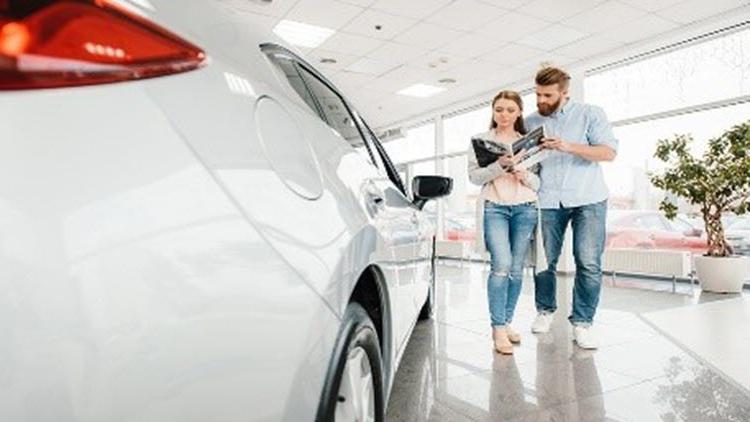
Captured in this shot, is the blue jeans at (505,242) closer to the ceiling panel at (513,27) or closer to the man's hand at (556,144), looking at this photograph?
the man's hand at (556,144)

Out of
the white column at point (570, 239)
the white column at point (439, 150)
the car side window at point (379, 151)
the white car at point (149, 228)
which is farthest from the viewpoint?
the white column at point (439, 150)

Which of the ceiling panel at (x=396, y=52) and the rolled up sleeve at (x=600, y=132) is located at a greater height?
the ceiling panel at (x=396, y=52)

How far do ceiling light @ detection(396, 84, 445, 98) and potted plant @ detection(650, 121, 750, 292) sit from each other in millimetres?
4201

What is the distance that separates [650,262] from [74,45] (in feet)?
20.3

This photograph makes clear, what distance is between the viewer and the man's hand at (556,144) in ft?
8.54

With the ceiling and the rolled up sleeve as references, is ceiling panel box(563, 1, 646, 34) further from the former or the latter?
the rolled up sleeve

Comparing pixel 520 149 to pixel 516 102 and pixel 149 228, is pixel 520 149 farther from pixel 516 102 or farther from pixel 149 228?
pixel 149 228

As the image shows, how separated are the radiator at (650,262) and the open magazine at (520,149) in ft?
11.9

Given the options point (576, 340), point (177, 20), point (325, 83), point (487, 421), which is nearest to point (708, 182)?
point (576, 340)

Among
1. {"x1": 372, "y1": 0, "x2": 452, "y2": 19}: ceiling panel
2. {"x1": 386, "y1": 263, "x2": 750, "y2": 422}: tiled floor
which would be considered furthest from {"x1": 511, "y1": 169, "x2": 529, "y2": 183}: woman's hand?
{"x1": 372, "y1": 0, "x2": 452, "y2": 19}: ceiling panel

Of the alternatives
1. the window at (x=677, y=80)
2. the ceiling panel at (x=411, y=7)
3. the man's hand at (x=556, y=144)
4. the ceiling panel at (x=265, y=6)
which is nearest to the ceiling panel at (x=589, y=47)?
the window at (x=677, y=80)

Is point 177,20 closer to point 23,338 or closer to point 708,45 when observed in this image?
point 23,338

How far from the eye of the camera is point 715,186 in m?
5.05

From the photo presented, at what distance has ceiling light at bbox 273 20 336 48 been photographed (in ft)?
19.5
